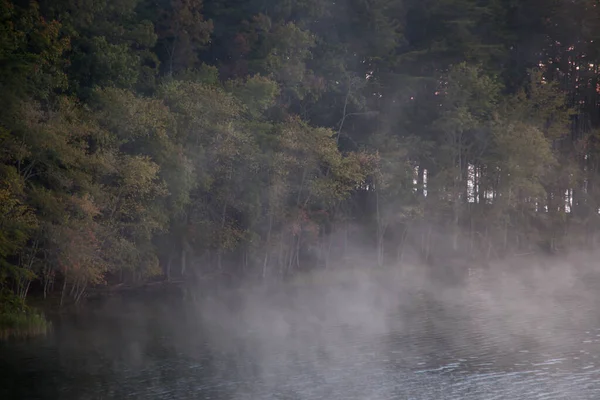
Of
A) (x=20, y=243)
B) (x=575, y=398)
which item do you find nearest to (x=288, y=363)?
(x=575, y=398)

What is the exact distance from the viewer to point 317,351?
33.9m

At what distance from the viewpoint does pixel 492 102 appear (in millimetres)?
75438

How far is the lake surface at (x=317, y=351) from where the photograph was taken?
27.4 m

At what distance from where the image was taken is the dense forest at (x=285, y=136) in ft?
135

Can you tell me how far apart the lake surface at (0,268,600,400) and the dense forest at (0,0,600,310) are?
5.04 meters

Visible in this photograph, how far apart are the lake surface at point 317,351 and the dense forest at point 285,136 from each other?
198 inches

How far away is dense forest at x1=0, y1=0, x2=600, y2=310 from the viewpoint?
1622 inches

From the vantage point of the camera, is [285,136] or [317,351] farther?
[285,136]

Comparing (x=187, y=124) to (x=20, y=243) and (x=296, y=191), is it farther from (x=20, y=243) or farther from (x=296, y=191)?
(x=20, y=243)

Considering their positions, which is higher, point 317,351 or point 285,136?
point 285,136

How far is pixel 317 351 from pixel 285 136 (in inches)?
969

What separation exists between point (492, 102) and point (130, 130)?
133 ft

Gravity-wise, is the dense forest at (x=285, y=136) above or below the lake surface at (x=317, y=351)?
above

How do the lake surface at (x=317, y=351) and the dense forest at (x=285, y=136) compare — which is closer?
the lake surface at (x=317, y=351)
